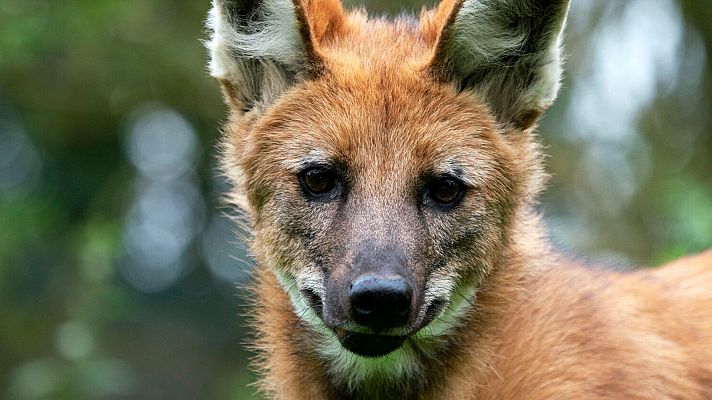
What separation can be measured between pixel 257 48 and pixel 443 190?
111cm

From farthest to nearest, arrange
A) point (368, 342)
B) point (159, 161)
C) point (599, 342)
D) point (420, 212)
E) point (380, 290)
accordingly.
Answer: point (159, 161) → point (599, 342) → point (420, 212) → point (368, 342) → point (380, 290)

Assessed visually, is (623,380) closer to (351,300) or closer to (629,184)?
(351,300)

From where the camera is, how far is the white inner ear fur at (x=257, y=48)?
12.8ft

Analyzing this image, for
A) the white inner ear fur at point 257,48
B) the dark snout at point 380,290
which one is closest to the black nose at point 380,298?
the dark snout at point 380,290

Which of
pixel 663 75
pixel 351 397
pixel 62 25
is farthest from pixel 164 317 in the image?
pixel 351 397

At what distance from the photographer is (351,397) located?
3939mm

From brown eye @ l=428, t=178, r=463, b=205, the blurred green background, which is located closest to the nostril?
brown eye @ l=428, t=178, r=463, b=205

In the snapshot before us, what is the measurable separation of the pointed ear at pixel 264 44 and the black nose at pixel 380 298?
1130 mm

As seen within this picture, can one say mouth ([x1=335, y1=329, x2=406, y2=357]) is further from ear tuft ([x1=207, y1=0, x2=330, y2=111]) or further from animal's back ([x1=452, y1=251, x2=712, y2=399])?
ear tuft ([x1=207, y1=0, x2=330, y2=111])

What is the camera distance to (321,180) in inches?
144

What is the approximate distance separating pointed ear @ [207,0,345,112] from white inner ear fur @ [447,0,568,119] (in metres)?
0.61

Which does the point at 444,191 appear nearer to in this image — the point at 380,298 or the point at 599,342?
the point at 380,298

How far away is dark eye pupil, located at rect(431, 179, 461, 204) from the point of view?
11.9ft

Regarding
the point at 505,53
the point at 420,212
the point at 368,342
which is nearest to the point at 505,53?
the point at 505,53
